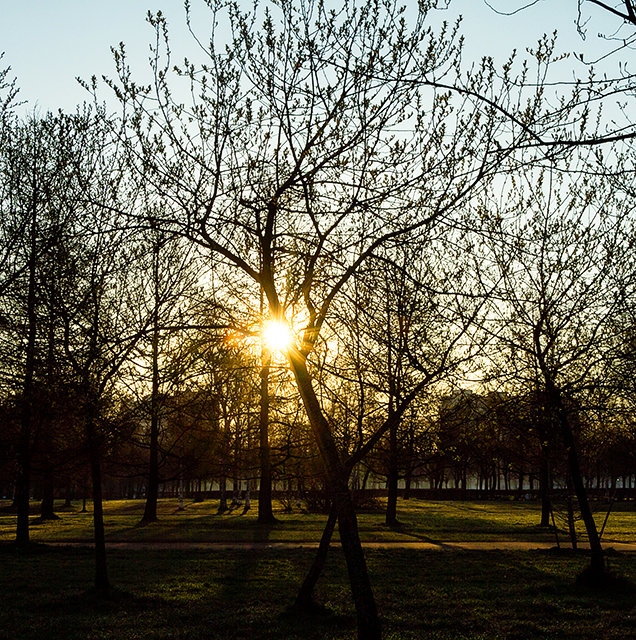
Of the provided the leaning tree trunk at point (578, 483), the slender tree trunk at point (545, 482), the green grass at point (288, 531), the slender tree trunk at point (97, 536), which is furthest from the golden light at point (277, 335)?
the green grass at point (288, 531)

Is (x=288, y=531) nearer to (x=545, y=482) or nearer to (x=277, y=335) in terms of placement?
(x=545, y=482)

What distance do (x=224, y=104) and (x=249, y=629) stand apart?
646cm

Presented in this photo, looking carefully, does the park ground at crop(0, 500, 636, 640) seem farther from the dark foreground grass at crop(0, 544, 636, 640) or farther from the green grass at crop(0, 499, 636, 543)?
the green grass at crop(0, 499, 636, 543)

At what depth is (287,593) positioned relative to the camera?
1114 centimetres

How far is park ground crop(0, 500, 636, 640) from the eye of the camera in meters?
8.55

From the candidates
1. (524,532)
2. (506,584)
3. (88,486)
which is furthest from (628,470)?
(506,584)

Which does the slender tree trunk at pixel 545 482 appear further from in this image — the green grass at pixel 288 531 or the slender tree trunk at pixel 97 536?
the slender tree trunk at pixel 97 536

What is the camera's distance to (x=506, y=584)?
12188mm

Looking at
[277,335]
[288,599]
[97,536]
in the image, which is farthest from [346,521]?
[97,536]

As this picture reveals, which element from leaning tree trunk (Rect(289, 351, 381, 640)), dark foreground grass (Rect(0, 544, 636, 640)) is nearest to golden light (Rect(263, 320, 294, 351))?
leaning tree trunk (Rect(289, 351, 381, 640))

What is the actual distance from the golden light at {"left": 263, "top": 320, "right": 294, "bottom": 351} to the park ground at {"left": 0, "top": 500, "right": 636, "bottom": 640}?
3580 millimetres

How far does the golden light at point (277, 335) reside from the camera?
7488 mm

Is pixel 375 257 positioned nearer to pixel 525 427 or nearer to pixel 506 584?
pixel 525 427

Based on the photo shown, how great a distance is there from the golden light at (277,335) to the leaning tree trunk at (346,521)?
0.20m
